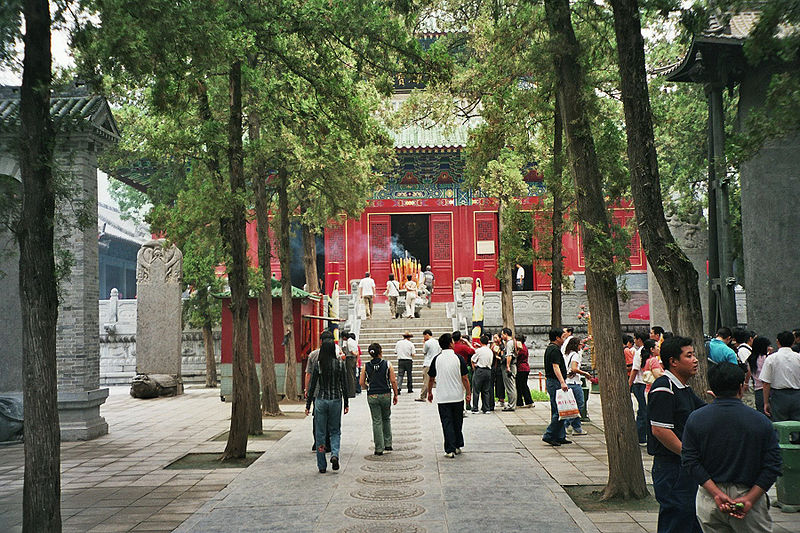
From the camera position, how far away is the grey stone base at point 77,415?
45.6 feet

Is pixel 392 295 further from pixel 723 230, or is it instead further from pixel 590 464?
pixel 590 464

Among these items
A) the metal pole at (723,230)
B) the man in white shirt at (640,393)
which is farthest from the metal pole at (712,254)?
the man in white shirt at (640,393)

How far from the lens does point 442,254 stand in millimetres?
31719

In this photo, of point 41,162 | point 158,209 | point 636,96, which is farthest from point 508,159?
point 41,162

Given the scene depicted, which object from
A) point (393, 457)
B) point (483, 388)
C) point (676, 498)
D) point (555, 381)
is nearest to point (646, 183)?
point (676, 498)

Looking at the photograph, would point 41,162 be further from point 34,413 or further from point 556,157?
point 556,157

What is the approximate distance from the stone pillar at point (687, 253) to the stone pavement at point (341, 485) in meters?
9.62

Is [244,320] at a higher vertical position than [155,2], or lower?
lower

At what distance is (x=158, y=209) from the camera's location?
517 inches

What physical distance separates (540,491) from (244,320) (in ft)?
17.8

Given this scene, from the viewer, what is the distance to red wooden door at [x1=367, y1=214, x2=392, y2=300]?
31594 millimetres

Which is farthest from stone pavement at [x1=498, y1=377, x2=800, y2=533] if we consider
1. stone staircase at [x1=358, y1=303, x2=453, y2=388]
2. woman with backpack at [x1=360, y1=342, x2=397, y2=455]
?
stone staircase at [x1=358, y1=303, x2=453, y2=388]

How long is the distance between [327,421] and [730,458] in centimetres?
640

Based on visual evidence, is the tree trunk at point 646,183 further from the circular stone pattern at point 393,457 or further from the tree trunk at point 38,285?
the tree trunk at point 38,285
